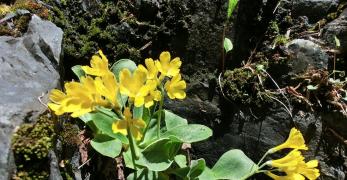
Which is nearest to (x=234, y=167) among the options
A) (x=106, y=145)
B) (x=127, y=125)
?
(x=106, y=145)

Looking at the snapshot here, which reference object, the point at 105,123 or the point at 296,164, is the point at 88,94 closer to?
the point at 105,123

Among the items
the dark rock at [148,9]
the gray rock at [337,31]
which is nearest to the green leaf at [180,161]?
the dark rock at [148,9]

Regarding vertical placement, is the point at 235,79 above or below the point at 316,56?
below

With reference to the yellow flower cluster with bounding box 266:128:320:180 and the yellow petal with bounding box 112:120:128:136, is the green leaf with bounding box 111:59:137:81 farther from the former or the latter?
the yellow flower cluster with bounding box 266:128:320:180

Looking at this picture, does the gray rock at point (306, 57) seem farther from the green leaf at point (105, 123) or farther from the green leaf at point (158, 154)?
the green leaf at point (105, 123)

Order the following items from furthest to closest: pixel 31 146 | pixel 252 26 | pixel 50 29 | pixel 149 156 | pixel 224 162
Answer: pixel 252 26
pixel 50 29
pixel 224 162
pixel 149 156
pixel 31 146

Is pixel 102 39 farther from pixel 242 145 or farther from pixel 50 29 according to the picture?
pixel 242 145

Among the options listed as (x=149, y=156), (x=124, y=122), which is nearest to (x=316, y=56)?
(x=149, y=156)

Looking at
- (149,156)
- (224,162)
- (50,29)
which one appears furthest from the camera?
(50,29)
